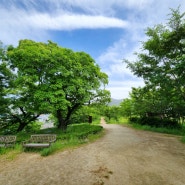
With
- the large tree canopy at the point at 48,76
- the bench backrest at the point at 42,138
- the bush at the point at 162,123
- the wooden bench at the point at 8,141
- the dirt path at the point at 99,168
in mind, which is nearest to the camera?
the dirt path at the point at 99,168

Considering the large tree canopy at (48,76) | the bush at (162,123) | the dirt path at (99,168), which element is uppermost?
the large tree canopy at (48,76)

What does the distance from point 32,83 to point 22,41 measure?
467 centimetres

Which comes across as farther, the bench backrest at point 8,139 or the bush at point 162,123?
the bush at point 162,123

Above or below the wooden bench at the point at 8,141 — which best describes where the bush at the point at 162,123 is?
above

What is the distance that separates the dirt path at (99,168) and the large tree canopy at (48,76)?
5.09m

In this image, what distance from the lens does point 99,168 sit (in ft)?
18.7

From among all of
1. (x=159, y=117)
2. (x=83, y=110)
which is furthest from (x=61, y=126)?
(x=159, y=117)

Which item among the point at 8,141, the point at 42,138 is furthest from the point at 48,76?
the point at 8,141

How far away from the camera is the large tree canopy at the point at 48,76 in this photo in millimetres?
11922

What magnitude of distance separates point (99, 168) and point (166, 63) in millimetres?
11060

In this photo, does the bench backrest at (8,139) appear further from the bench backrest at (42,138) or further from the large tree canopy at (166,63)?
the large tree canopy at (166,63)

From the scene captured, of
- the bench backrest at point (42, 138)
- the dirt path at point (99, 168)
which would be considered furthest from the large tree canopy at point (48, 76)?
the dirt path at point (99, 168)

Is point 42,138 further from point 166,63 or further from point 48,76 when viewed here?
point 166,63

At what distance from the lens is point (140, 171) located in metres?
5.30
